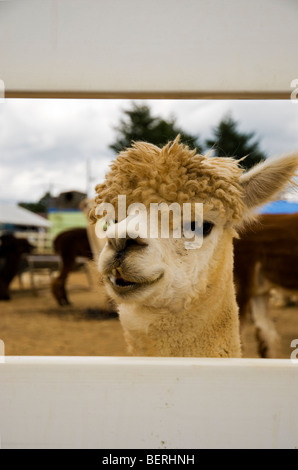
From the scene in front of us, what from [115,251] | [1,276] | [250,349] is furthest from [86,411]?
[1,276]

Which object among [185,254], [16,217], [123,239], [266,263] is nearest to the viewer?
[123,239]

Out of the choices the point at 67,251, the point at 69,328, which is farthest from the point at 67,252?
the point at 69,328

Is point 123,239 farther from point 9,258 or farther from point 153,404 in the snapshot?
point 9,258

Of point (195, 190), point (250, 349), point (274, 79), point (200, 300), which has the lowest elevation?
point (250, 349)

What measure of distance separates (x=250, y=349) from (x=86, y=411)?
Answer: 434 centimetres

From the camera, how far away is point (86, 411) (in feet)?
5.07

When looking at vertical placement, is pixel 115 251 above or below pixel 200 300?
above

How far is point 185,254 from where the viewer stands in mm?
1744

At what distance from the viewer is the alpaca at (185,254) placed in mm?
1686

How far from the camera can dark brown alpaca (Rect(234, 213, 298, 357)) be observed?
157 inches

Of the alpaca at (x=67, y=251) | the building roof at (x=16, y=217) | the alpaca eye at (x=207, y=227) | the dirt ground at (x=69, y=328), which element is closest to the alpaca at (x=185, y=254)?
the alpaca eye at (x=207, y=227)

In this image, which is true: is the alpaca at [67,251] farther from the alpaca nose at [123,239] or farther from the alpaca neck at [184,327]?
the alpaca nose at [123,239]

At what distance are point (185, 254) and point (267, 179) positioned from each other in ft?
1.82
